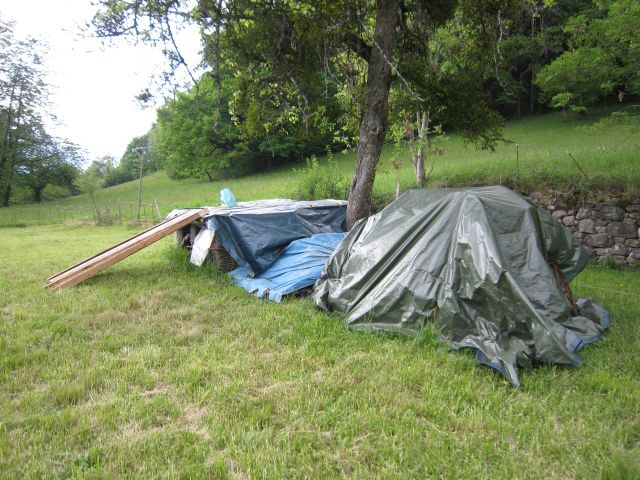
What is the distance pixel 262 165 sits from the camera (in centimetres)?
3809

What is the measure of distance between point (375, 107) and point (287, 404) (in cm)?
500

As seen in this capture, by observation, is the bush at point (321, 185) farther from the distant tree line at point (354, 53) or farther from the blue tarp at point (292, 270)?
the blue tarp at point (292, 270)

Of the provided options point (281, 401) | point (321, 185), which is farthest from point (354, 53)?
point (281, 401)

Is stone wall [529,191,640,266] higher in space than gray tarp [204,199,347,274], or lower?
lower

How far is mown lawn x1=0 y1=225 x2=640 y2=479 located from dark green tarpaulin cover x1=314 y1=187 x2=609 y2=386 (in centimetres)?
21

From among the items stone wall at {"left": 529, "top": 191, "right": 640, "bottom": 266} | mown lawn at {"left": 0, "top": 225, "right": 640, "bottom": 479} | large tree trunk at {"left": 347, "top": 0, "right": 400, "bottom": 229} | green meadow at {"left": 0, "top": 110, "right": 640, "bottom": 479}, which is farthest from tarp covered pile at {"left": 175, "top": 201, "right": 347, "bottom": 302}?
stone wall at {"left": 529, "top": 191, "right": 640, "bottom": 266}

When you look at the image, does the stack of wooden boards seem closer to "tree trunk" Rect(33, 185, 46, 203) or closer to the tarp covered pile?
the tarp covered pile

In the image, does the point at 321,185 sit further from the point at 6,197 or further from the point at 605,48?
the point at 6,197

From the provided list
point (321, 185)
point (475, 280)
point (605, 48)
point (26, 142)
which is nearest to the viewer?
point (475, 280)

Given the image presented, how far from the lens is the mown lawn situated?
2162mm

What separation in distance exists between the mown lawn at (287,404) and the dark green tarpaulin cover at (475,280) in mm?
214

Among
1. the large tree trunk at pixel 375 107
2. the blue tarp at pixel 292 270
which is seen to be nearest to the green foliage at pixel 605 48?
the large tree trunk at pixel 375 107

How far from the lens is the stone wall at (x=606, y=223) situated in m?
6.93

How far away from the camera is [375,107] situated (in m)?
6.36
